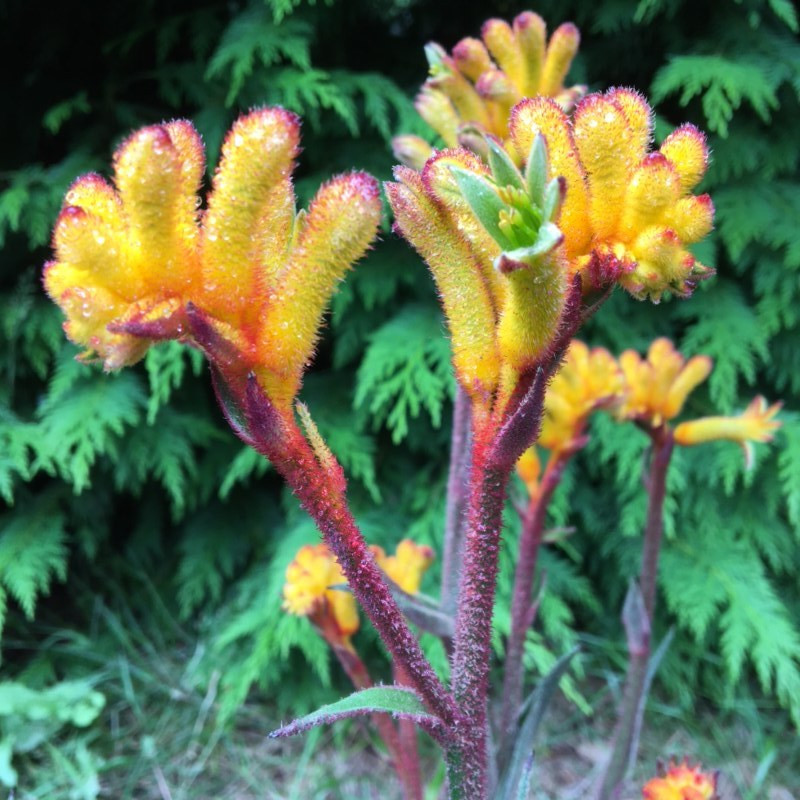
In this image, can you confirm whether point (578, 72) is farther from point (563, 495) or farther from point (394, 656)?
point (394, 656)

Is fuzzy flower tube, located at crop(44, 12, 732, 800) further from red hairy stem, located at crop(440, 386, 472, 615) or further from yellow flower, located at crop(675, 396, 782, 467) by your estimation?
yellow flower, located at crop(675, 396, 782, 467)

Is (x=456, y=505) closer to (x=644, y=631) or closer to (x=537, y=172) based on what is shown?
(x=644, y=631)

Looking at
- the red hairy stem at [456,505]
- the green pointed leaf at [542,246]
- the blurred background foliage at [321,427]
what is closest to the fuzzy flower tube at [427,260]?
the green pointed leaf at [542,246]

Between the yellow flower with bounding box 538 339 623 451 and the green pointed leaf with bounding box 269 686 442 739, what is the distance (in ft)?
0.96

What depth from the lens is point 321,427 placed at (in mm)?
1324

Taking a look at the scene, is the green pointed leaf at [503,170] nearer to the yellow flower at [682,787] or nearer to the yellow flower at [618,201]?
the yellow flower at [618,201]

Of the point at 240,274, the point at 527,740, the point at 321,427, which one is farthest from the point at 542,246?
the point at 321,427

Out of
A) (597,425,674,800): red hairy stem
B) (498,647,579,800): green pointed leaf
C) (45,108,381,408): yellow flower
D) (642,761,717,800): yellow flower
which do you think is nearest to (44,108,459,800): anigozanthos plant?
(45,108,381,408): yellow flower

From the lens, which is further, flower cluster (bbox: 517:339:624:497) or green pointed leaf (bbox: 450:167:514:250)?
flower cluster (bbox: 517:339:624:497)

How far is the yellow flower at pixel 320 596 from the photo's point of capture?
1.82 feet

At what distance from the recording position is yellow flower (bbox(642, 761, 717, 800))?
Answer: 459 mm

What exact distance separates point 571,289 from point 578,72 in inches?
43.5

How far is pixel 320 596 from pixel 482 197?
14.7 inches

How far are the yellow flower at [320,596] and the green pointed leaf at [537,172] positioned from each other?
0.35 metres
